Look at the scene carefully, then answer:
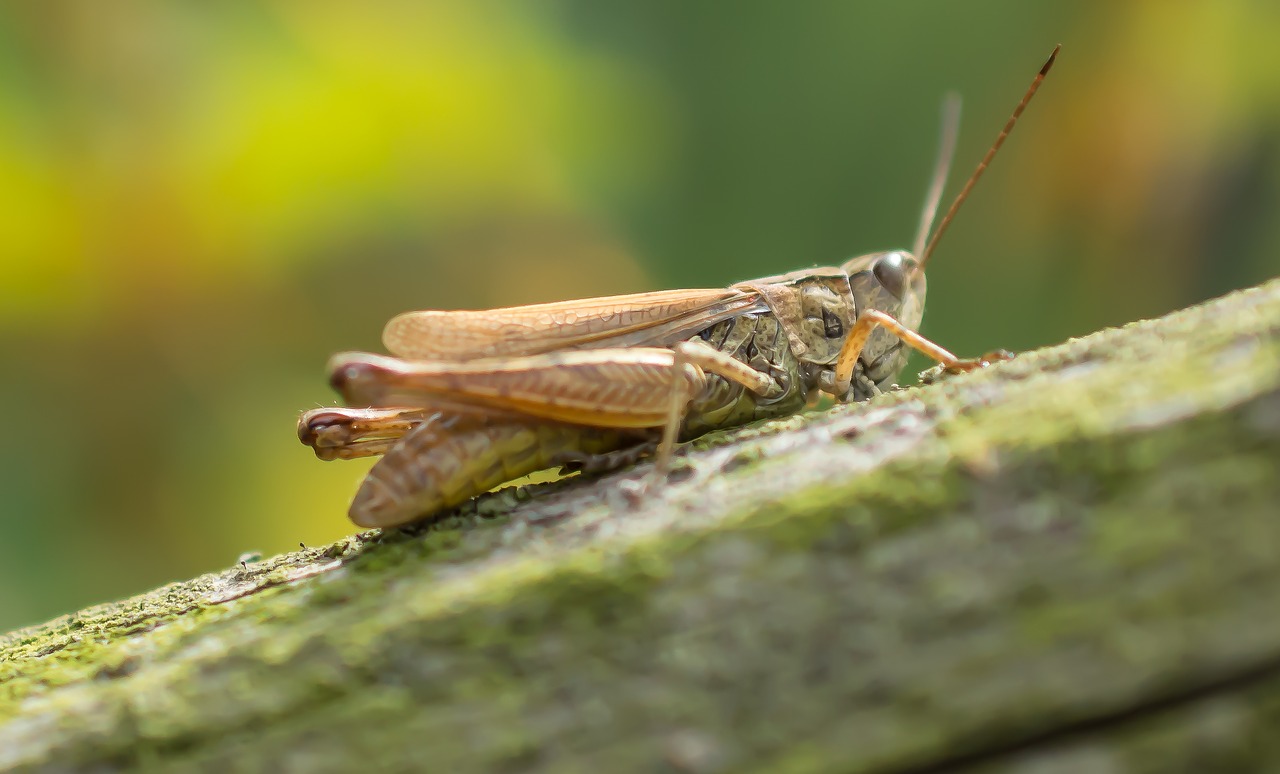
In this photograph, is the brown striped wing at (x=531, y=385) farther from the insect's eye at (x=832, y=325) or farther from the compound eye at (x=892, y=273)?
the compound eye at (x=892, y=273)

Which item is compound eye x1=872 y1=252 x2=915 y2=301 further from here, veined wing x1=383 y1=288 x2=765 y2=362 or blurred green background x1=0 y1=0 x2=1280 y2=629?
blurred green background x1=0 y1=0 x2=1280 y2=629

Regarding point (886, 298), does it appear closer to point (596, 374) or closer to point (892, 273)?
point (892, 273)

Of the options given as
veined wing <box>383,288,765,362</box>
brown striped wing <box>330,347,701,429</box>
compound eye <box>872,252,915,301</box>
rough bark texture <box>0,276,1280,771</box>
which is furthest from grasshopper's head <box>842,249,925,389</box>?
rough bark texture <box>0,276,1280,771</box>

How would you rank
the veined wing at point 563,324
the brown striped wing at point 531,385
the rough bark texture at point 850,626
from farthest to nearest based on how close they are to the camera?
the veined wing at point 563,324
the brown striped wing at point 531,385
the rough bark texture at point 850,626

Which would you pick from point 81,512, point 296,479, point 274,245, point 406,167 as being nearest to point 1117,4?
point 406,167

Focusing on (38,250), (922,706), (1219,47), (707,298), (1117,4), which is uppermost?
(1117,4)

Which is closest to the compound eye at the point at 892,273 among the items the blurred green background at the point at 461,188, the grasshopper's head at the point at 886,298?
the grasshopper's head at the point at 886,298

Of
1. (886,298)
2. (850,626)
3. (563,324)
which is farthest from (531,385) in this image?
(886,298)

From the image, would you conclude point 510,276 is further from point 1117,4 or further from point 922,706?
point 922,706
